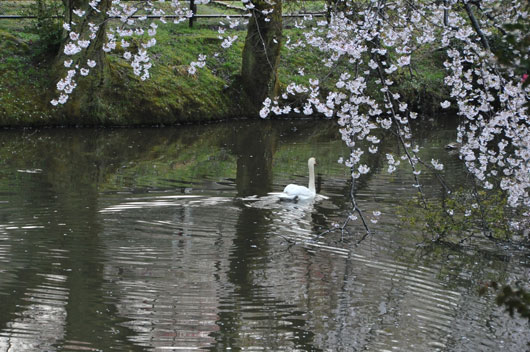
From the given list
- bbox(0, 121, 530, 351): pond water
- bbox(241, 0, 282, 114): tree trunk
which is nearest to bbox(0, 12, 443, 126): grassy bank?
bbox(241, 0, 282, 114): tree trunk

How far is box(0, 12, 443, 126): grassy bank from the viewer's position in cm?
1820

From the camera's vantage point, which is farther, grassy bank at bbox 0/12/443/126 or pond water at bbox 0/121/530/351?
grassy bank at bbox 0/12/443/126

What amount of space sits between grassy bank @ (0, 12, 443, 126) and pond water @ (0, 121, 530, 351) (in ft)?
14.5

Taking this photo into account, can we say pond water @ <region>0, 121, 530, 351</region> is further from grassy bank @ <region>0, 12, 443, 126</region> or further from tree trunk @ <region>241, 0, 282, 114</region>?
tree trunk @ <region>241, 0, 282, 114</region>

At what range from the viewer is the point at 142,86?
1975 centimetres

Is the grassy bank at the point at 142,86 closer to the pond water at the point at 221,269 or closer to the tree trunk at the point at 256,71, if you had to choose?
the tree trunk at the point at 256,71

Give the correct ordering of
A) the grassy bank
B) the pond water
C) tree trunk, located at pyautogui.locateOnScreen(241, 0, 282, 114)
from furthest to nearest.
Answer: tree trunk, located at pyautogui.locateOnScreen(241, 0, 282, 114), the grassy bank, the pond water

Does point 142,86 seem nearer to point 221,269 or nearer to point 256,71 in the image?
point 256,71

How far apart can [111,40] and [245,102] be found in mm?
13075

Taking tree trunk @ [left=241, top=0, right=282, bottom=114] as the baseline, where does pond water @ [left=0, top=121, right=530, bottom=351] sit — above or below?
below

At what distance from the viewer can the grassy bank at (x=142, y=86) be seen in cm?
1820

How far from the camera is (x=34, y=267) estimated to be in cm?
793

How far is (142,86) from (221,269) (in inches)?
489

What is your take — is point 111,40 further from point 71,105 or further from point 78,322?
point 71,105
